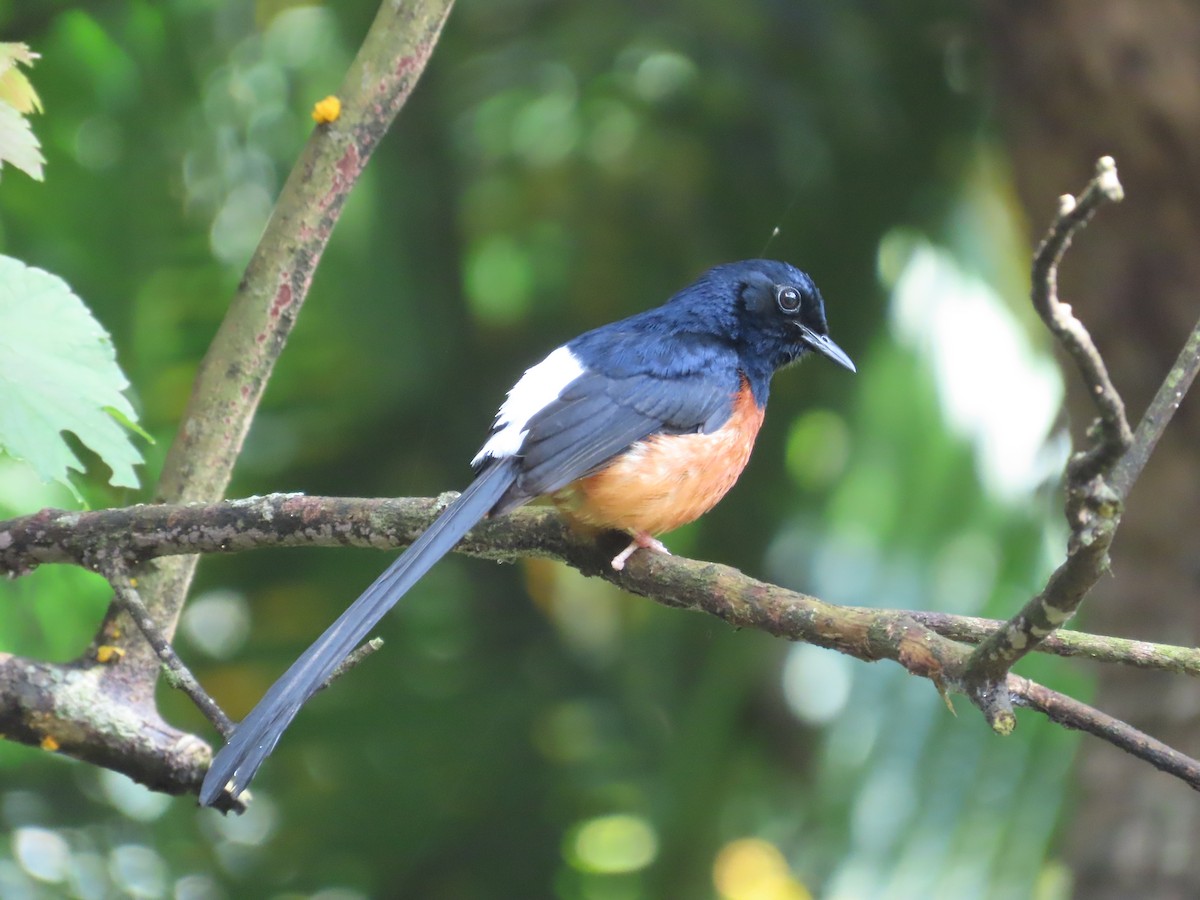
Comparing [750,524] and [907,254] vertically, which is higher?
[907,254]

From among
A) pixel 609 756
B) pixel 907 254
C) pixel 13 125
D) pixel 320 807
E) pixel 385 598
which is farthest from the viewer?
pixel 907 254

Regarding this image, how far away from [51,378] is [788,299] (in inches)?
97.4

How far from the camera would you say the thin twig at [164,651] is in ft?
7.67

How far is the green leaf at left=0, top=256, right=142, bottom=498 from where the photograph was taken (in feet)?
6.53

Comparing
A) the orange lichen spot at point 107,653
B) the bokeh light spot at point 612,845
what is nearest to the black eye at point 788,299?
the orange lichen spot at point 107,653

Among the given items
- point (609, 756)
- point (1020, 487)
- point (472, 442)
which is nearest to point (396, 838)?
point (609, 756)

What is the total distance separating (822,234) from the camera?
589cm

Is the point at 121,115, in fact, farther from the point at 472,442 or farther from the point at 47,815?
the point at 47,815

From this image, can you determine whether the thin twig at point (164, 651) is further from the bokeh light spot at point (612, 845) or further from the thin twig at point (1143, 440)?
the bokeh light spot at point (612, 845)

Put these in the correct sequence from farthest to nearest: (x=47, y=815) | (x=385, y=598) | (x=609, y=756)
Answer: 1. (x=609, y=756)
2. (x=47, y=815)
3. (x=385, y=598)

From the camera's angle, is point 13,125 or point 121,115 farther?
point 121,115

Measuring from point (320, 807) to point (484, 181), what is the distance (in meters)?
3.08

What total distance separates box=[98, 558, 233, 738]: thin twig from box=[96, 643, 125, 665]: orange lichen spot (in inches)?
9.1

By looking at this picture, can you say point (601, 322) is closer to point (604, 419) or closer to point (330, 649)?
point (604, 419)
